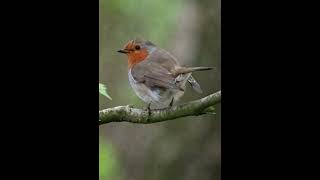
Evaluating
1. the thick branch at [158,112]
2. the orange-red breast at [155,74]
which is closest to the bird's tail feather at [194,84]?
the orange-red breast at [155,74]

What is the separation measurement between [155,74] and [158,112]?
28 centimetres

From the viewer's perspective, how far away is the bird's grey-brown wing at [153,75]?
2618 millimetres

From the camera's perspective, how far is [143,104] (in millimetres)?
2658

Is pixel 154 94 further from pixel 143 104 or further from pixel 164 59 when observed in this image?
pixel 164 59

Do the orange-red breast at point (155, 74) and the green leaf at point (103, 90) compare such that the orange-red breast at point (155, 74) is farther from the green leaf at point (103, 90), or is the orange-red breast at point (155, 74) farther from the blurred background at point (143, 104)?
the green leaf at point (103, 90)

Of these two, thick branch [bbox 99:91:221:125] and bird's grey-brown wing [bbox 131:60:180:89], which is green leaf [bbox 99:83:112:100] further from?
bird's grey-brown wing [bbox 131:60:180:89]

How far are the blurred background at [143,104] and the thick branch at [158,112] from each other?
0.21 ft

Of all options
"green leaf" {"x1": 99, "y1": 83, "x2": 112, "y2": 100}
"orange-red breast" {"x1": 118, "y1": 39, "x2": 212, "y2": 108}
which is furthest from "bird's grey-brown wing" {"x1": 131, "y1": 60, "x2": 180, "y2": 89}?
"green leaf" {"x1": 99, "y1": 83, "x2": 112, "y2": 100}
